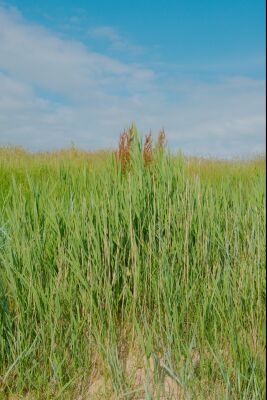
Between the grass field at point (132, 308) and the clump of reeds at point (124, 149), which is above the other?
the clump of reeds at point (124, 149)

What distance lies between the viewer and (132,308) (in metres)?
1.90

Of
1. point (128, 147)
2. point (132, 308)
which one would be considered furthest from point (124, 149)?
point (132, 308)

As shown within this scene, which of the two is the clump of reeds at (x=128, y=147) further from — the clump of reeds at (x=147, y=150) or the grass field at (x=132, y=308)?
the grass field at (x=132, y=308)

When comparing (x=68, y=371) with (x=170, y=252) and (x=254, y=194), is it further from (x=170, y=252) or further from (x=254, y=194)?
(x=254, y=194)

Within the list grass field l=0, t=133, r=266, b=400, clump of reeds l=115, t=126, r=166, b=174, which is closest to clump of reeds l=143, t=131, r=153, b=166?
clump of reeds l=115, t=126, r=166, b=174

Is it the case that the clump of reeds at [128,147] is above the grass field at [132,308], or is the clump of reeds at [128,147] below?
above

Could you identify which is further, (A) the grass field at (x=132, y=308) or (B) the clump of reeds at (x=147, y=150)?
(B) the clump of reeds at (x=147, y=150)

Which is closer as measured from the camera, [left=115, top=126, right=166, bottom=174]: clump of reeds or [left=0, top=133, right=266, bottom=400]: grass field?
[left=0, top=133, right=266, bottom=400]: grass field

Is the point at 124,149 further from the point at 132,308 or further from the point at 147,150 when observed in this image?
the point at 132,308

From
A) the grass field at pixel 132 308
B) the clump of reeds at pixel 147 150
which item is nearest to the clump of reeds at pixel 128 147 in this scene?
the clump of reeds at pixel 147 150

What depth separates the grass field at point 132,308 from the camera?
5.36ft

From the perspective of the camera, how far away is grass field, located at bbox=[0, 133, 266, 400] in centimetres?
163

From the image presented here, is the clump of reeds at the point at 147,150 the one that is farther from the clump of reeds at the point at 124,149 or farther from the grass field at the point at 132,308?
the grass field at the point at 132,308

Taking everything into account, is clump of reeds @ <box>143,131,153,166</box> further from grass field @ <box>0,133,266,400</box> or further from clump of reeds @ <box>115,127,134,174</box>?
grass field @ <box>0,133,266,400</box>
